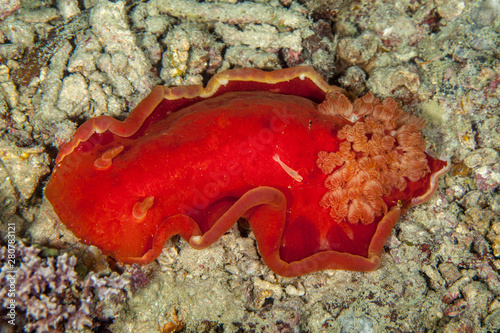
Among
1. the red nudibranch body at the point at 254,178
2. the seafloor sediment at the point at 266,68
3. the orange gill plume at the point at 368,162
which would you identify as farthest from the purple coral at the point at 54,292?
the orange gill plume at the point at 368,162

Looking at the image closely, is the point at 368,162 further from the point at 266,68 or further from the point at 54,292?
the point at 54,292

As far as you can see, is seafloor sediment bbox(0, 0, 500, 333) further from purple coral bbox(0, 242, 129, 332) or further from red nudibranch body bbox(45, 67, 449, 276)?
red nudibranch body bbox(45, 67, 449, 276)

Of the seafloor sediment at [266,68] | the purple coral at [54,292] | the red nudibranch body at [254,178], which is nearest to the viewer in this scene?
the purple coral at [54,292]

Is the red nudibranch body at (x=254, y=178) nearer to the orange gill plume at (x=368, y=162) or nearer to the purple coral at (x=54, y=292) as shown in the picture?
the orange gill plume at (x=368, y=162)

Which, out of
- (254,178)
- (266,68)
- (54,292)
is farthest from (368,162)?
(54,292)

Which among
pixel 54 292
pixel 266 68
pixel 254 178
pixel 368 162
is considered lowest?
pixel 54 292

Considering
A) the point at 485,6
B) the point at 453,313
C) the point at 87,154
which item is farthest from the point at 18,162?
the point at 485,6
